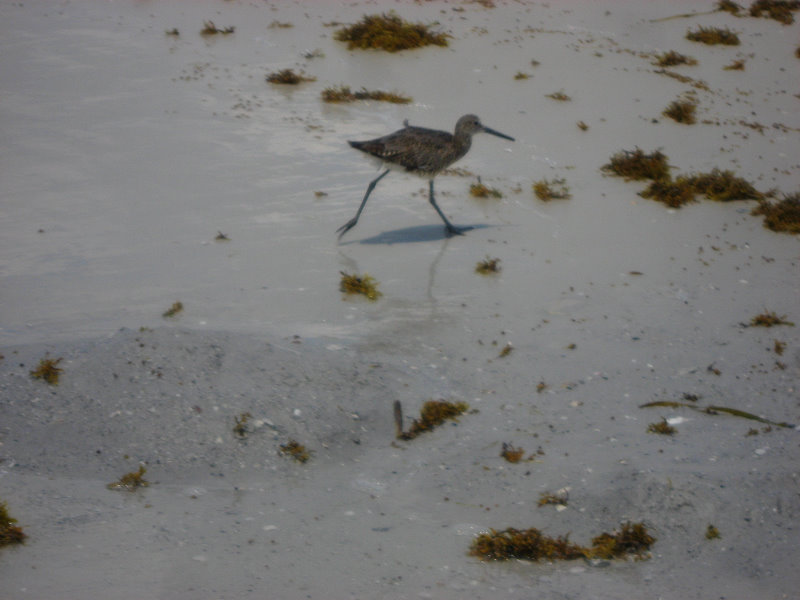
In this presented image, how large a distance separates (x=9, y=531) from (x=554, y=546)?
10.8 ft

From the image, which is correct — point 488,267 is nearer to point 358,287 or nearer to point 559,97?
point 358,287

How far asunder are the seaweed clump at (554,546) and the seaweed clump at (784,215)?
6.66 metres

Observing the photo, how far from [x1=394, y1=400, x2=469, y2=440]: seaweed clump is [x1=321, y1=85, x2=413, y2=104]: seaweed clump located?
332 inches

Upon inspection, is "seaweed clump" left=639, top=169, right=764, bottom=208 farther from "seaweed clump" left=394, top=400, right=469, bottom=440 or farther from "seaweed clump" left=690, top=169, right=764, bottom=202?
"seaweed clump" left=394, top=400, right=469, bottom=440

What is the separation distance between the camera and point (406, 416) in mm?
6535

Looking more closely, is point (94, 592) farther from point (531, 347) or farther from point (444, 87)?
point (444, 87)

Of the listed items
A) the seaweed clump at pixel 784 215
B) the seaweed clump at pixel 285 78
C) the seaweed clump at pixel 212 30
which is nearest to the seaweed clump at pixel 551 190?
the seaweed clump at pixel 784 215

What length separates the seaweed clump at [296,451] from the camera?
6023 mm

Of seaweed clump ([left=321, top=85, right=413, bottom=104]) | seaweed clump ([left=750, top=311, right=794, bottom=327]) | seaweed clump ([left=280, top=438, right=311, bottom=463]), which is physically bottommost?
seaweed clump ([left=280, top=438, right=311, bottom=463])

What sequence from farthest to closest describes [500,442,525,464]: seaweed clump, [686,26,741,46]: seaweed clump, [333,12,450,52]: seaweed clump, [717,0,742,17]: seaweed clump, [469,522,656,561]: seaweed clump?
[717,0,742,17]: seaweed clump, [686,26,741,46]: seaweed clump, [333,12,450,52]: seaweed clump, [500,442,525,464]: seaweed clump, [469,522,656,561]: seaweed clump

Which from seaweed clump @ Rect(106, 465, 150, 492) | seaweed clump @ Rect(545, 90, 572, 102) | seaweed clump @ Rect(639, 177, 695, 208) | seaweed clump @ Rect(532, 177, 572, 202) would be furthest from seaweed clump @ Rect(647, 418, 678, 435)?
seaweed clump @ Rect(545, 90, 572, 102)

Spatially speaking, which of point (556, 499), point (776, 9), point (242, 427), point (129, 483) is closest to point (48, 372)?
point (129, 483)

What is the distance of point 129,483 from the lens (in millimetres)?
5578

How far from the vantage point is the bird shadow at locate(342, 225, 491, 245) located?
33.1 ft
